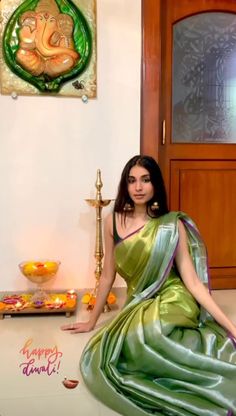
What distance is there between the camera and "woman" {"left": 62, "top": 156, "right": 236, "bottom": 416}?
51.2 inches

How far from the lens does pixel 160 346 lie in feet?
4.69

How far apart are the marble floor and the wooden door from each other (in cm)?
64

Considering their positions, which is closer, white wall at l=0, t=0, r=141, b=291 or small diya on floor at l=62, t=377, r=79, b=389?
small diya on floor at l=62, t=377, r=79, b=389

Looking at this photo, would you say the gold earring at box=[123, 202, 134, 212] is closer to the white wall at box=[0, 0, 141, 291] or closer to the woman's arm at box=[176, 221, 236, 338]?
the woman's arm at box=[176, 221, 236, 338]

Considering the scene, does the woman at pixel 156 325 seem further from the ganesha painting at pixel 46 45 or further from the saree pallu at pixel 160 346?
the ganesha painting at pixel 46 45

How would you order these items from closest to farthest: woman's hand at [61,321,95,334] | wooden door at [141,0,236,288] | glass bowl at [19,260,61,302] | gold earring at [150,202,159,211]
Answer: gold earring at [150,202,159,211] < woman's hand at [61,321,95,334] < glass bowl at [19,260,61,302] < wooden door at [141,0,236,288]

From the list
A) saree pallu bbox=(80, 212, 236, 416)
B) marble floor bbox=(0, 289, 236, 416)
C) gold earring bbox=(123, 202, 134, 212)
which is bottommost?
marble floor bbox=(0, 289, 236, 416)

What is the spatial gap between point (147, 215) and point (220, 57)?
→ 53.7 inches

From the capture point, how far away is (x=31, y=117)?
2.37 meters

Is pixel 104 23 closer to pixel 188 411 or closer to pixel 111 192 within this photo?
pixel 111 192

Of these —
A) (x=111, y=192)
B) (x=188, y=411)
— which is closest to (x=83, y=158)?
(x=111, y=192)

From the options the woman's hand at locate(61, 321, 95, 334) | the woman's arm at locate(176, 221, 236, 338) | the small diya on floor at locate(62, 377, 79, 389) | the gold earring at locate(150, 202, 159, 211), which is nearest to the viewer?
the small diya on floor at locate(62, 377, 79, 389)

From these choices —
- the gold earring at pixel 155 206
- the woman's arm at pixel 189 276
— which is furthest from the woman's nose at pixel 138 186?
the woman's arm at pixel 189 276

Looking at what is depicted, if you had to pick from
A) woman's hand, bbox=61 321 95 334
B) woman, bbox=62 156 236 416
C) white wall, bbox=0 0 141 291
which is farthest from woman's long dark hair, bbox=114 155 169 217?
white wall, bbox=0 0 141 291
